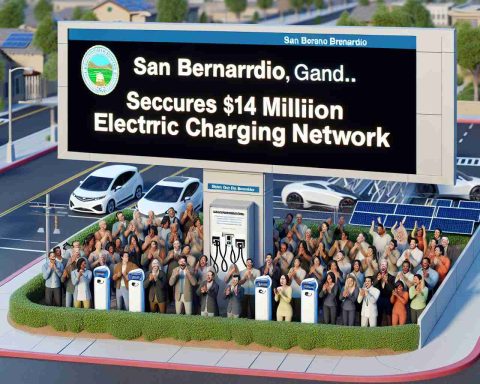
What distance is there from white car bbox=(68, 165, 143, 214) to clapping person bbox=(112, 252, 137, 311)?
13.2 metres

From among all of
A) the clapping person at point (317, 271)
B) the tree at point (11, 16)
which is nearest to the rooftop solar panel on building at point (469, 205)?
the clapping person at point (317, 271)

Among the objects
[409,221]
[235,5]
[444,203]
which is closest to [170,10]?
[235,5]

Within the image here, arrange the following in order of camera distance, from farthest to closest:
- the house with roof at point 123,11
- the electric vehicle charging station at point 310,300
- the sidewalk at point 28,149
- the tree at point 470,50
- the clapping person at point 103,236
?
1. the house with roof at point 123,11
2. the tree at point 470,50
3. the sidewalk at point 28,149
4. the clapping person at point 103,236
5. the electric vehicle charging station at point 310,300

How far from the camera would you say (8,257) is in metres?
43.4

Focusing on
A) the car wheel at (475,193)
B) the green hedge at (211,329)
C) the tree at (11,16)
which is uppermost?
the tree at (11,16)

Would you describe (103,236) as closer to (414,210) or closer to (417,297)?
(417,297)

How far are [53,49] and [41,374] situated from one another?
4817cm

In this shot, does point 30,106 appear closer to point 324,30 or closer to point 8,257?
point 8,257

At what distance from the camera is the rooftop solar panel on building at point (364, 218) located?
4334 cm

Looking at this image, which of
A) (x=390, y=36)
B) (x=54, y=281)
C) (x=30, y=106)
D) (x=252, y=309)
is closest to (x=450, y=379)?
(x=252, y=309)

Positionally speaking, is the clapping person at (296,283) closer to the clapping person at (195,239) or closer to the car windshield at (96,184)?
the clapping person at (195,239)

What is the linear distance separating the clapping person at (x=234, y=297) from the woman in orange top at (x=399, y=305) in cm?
377

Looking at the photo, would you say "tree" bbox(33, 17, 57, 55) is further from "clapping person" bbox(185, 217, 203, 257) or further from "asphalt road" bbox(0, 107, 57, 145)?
"clapping person" bbox(185, 217, 203, 257)

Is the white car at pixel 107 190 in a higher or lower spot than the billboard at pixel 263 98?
lower
